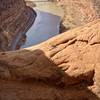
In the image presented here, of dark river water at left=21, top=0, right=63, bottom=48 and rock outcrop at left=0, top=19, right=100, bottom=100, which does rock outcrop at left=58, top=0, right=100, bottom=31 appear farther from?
rock outcrop at left=0, top=19, right=100, bottom=100

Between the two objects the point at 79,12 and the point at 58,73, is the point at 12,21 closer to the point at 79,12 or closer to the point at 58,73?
the point at 79,12

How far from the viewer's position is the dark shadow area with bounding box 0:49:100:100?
7.03 m

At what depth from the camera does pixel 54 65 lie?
727 centimetres

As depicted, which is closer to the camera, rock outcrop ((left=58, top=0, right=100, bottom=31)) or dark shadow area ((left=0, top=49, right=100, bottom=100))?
dark shadow area ((left=0, top=49, right=100, bottom=100))

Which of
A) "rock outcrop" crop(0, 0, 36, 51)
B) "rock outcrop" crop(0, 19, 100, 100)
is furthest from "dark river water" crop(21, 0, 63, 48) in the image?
"rock outcrop" crop(0, 19, 100, 100)

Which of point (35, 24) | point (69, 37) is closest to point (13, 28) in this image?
point (35, 24)

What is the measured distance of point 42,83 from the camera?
720 cm

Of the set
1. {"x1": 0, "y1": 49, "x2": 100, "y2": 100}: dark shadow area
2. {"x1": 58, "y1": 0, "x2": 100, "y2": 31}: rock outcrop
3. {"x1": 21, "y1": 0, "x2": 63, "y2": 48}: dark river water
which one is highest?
{"x1": 0, "y1": 49, "x2": 100, "y2": 100}: dark shadow area

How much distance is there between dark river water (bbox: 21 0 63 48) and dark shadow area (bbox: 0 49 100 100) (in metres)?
21.0

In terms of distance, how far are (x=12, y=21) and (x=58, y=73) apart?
2364cm

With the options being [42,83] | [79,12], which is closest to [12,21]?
[79,12]

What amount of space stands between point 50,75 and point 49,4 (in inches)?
1561

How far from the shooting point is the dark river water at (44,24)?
30.8 meters

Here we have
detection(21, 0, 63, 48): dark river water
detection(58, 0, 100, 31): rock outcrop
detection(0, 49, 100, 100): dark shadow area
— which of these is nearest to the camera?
detection(0, 49, 100, 100): dark shadow area
